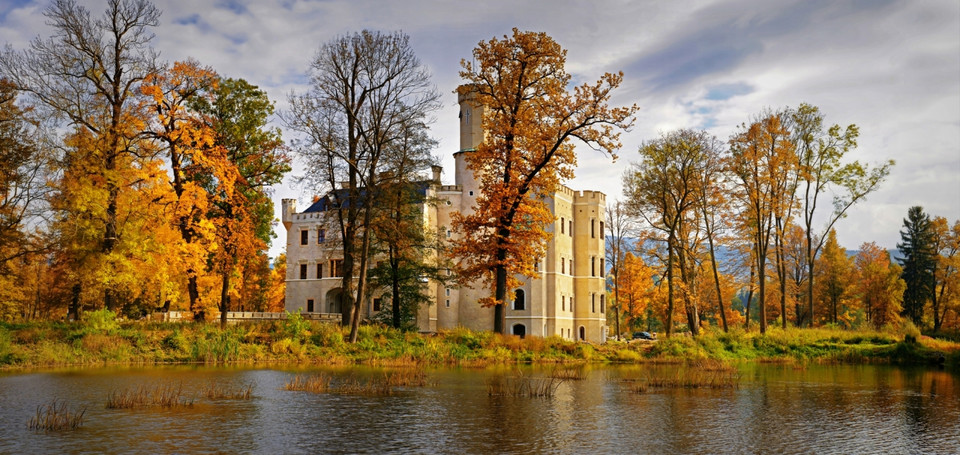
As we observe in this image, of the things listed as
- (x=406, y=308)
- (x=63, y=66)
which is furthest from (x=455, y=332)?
(x=63, y=66)

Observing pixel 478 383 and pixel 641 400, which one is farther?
pixel 478 383

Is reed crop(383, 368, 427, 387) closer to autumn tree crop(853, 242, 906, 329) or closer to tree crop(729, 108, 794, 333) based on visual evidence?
tree crop(729, 108, 794, 333)

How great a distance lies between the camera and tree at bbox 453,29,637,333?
99.1 feet

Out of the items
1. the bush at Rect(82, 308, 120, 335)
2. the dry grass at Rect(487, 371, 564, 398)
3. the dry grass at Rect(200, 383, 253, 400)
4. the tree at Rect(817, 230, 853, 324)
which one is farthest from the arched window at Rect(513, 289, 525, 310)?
the dry grass at Rect(200, 383, 253, 400)

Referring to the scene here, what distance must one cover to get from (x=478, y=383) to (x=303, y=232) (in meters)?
40.1

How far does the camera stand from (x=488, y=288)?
173ft

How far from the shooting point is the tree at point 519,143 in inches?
1189

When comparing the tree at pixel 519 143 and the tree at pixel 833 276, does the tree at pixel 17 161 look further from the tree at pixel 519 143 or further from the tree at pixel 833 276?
the tree at pixel 833 276

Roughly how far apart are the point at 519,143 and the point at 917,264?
5572cm

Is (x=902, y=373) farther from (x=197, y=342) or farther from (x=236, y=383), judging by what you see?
(x=197, y=342)

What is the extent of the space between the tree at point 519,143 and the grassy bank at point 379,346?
10.7 feet

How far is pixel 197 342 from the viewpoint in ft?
96.0

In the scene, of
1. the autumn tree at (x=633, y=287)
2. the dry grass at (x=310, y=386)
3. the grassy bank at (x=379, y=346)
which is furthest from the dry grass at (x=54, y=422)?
the autumn tree at (x=633, y=287)

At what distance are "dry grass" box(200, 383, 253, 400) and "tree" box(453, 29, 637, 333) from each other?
14.2 meters
